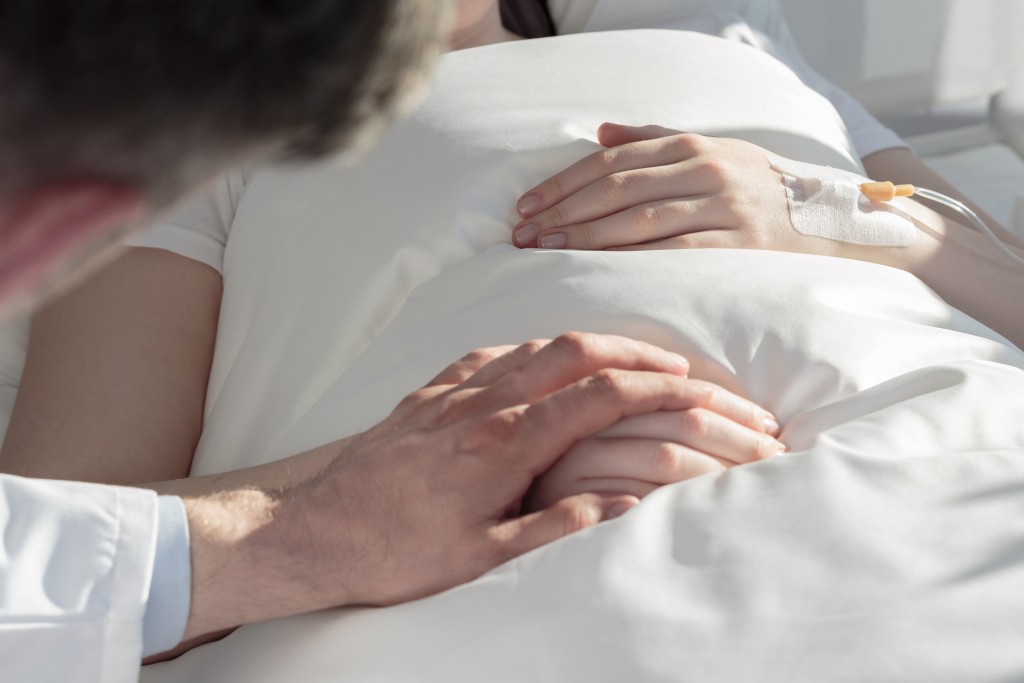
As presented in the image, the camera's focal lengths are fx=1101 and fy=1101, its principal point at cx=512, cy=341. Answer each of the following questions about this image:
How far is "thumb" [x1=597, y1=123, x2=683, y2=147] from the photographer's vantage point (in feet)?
3.80

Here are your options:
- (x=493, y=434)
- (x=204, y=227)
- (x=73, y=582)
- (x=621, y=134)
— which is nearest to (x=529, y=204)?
(x=621, y=134)

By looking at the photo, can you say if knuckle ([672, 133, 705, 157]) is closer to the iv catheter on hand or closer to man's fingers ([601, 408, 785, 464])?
the iv catheter on hand

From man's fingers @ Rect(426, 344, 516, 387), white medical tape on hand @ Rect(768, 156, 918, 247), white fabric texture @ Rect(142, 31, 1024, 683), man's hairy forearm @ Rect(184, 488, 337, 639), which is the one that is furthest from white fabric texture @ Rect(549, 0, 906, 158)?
man's hairy forearm @ Rect(184, 488, 337, 639)

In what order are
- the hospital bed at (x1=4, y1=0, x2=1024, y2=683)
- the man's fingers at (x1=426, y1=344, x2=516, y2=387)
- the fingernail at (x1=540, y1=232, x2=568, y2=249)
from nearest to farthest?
the hospital bed at (x1=4, y1=0, x2=1024, y2=683) < the man's fingers at (x1=426, y1=344, x2=516, y2=387) < the fingernail at (x1=540, y1=232, x2=568, y2=249)

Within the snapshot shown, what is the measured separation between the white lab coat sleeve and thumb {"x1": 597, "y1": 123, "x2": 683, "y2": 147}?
1.94ft

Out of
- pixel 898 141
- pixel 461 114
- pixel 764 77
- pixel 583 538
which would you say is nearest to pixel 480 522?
pixel 583 538

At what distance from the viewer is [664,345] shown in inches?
37.5

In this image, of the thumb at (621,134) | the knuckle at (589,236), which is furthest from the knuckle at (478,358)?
the thumb at (621,134)

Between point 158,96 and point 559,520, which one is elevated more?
point 158,96

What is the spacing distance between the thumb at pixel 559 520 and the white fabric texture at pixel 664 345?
0.04 m

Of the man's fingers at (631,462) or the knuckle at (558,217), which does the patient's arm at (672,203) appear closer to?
the knuckle at (558,217)

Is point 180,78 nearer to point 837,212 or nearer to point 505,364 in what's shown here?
point 505,364

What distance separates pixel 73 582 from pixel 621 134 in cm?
68

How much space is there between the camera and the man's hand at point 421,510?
0.84m
